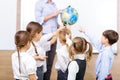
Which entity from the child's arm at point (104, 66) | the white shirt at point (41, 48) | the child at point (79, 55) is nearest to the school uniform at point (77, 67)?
the child at point (79, 55)

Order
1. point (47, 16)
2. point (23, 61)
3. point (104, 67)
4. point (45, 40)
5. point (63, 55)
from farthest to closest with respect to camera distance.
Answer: point (47, 16) < point (45, 40) < point (63, 55) < point (104, 67) < point (23, 61)

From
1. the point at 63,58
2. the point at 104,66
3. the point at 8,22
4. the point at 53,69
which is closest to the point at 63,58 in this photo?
the point at 63,58

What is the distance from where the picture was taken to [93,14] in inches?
156

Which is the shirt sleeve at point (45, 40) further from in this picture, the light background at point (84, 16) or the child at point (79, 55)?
the light background at point (84, 16)

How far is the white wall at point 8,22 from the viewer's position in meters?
3.96

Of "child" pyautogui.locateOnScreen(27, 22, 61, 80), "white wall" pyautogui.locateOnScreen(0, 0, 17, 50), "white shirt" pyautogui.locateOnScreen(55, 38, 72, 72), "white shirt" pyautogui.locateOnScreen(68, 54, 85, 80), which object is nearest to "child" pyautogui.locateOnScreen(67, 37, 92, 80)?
"white shirt" pyautogui.locateOnScreen(68, 54, 85, 80)

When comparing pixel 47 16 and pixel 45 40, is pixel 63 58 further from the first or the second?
pixel 47 16

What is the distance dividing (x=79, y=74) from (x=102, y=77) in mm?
222

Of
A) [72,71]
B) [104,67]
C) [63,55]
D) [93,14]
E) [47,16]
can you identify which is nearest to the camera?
[72,71]

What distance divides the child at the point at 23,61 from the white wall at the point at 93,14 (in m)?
1.76

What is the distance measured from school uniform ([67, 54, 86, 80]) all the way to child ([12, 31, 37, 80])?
34 centimetres

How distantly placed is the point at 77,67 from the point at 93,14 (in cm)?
170

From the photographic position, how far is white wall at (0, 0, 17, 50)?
3.96 m

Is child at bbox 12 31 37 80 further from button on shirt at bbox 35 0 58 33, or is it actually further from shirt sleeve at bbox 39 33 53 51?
button on shirt at bbox 35 0 58 33
